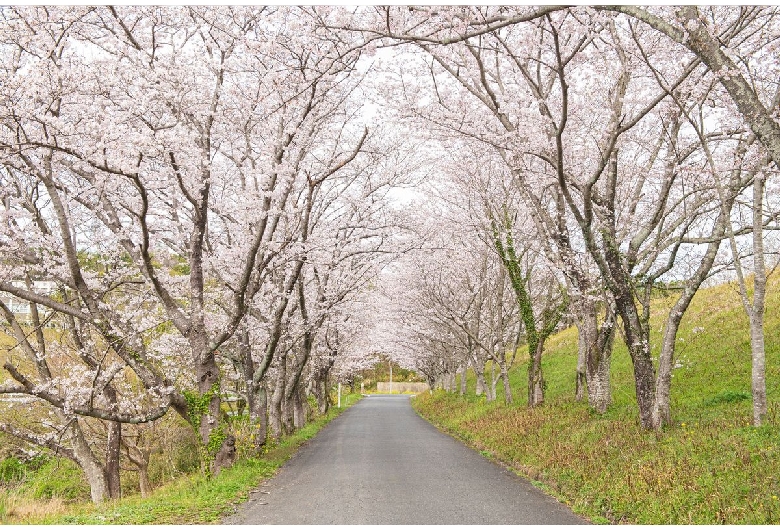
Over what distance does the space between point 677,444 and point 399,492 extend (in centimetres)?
446

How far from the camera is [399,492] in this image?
949cm

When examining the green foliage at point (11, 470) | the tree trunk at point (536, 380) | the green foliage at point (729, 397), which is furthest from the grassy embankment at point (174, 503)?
the green foliage at point (729, 397)

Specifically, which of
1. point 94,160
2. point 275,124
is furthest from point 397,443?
point 94,160

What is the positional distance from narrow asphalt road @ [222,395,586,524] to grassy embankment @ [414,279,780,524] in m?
0.63

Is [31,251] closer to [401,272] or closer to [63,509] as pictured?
[63,509]

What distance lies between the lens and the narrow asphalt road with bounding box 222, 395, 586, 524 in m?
7.67

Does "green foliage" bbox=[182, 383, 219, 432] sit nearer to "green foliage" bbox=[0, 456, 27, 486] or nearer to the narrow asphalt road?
the narrow asphalt road

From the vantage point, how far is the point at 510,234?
18.5 m

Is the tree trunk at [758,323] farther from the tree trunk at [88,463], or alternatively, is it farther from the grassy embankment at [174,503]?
the tree trunk at [88,463]

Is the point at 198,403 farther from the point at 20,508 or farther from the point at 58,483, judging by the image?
the point at 58,483

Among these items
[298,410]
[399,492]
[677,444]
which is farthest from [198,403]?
[298,410]

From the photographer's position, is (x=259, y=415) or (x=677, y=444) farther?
(x=259, y=415)

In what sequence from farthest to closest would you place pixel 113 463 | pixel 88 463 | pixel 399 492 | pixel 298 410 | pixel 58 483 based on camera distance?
1. pixel 298 410
2. pixel 58 483
3. pixel 113 463
4. pixel 88 463
5. pixel 399 492

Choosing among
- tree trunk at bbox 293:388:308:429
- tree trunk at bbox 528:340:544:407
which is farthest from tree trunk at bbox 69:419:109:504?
tree trunk at bbox 528:340:544:407
